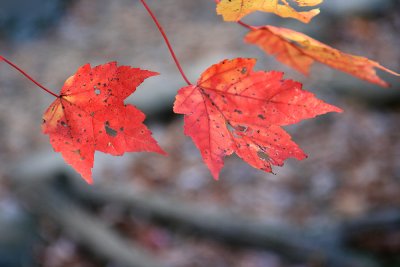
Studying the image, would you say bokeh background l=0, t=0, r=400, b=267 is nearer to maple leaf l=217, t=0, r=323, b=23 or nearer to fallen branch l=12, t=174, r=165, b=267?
fallen branch l=12, t=174, r=165, b=267

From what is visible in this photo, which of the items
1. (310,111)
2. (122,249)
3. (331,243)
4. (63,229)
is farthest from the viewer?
(63,229)

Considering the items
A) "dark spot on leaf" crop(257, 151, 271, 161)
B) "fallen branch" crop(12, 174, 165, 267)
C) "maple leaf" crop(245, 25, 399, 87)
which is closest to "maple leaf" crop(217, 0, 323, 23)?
"maple leaf" crop(245, 25, 399, 87)

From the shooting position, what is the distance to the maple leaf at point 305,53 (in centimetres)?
87

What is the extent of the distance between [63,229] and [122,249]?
518 mm

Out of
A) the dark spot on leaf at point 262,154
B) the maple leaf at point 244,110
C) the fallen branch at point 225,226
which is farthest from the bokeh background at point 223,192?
the maple leaf at point 244,110

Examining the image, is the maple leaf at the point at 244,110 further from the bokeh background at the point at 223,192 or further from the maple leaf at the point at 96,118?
the bokeh background at the point at 223,192

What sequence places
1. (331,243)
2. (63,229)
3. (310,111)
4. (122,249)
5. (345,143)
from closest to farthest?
(310,111) → (331,243) → (122,249) → (63,229) → (345,143)

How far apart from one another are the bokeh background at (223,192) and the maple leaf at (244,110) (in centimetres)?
213

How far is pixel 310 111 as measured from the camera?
83 cm

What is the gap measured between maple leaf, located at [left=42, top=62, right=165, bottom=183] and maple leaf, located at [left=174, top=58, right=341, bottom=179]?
3.3 inches

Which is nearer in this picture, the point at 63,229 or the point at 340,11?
the point at 63,229

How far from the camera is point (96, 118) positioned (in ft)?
2.78

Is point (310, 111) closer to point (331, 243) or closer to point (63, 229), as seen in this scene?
point (331, 243)

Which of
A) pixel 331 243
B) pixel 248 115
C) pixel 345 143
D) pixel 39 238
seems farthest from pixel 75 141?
pixel 345 143
